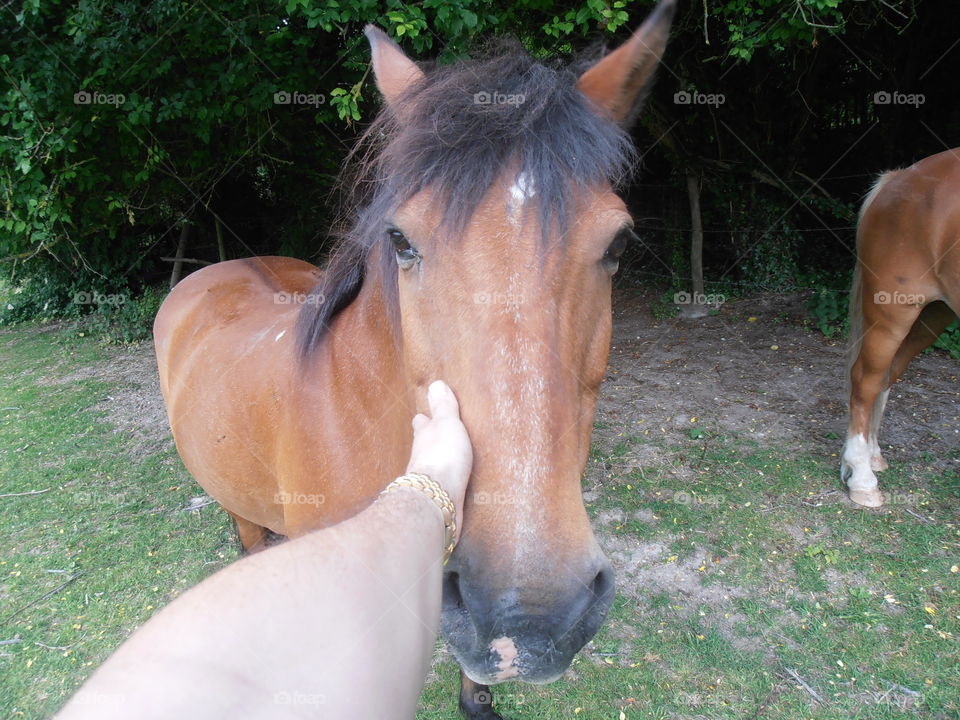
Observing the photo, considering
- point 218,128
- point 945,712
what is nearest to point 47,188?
point 218,128

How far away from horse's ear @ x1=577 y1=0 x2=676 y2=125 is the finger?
1.03 m

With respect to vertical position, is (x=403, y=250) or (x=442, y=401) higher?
(x=403, y=250)

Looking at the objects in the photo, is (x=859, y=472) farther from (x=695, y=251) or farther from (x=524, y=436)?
(x=695, y=251)

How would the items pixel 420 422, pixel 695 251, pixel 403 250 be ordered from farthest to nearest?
pixel 695 251
pixel 403 250
pixel 420 422

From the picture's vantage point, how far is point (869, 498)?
3961 millimetres

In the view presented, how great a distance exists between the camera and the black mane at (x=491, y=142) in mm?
1412

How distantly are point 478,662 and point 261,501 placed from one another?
6.37ft

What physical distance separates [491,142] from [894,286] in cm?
381

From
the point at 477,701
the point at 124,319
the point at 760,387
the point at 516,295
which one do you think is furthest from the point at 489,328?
the point at 124,319

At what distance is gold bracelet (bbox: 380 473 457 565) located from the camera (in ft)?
3.60

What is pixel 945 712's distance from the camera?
2.55m

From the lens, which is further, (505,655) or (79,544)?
(79,544)

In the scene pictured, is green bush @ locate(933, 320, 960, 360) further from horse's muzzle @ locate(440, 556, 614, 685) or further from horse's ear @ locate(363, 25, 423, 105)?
horse's muzzle @ locate(440, 556, 614, 685)

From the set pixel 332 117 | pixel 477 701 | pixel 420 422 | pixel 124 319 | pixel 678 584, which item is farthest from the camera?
pixel 124 319
